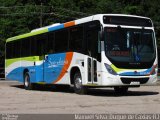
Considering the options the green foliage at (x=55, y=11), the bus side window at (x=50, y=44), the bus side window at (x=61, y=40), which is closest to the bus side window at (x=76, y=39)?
the bus side window at (x=61, y=40)

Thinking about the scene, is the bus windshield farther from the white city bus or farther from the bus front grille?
the bus front grille

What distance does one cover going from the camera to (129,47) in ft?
60.6

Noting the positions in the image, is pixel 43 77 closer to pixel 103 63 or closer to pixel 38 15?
pixel 103 63

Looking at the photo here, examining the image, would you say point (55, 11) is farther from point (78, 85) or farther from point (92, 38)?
point (92, 38)

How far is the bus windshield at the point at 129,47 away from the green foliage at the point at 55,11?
122 ft

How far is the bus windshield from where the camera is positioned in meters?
18.2

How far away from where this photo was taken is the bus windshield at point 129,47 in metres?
18.2

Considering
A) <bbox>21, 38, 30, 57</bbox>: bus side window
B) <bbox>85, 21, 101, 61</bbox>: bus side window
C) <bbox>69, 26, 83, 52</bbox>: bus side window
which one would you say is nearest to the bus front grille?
<bbox>85, 21, 101, 61</bbox>: bus side window

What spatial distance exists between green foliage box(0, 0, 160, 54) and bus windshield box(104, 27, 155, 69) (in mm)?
37238

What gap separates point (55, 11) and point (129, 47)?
142ft

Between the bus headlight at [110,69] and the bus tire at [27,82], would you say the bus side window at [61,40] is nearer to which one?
the bus headlight at [110,69]

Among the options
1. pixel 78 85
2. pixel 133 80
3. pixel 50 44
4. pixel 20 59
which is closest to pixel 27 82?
pixel 20 59

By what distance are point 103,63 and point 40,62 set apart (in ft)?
22.2

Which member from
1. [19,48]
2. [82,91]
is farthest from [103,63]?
[19,48]
